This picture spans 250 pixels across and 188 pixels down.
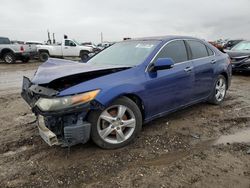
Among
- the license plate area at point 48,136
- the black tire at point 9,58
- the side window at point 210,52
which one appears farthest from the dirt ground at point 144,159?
the black tire at point 9,58

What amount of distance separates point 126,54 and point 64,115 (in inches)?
74.8

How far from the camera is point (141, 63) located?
14.2ft

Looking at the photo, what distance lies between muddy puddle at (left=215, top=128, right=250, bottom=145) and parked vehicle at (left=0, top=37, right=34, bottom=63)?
56.2ft

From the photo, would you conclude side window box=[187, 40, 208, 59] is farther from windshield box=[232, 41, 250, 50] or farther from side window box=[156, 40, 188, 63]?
windshield box=[232, 41, 250, 50]

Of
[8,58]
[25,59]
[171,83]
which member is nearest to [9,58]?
[8,58]

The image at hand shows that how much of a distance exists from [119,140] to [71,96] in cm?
98

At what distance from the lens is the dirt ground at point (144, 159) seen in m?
3.12

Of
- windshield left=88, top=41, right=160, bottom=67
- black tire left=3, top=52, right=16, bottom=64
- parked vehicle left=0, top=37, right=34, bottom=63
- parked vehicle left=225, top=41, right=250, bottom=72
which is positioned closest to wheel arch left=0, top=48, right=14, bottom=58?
parked vehicle left=0, top=37, right=34, bottom=63

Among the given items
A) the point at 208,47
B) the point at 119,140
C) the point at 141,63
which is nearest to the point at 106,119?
the point at 119,140

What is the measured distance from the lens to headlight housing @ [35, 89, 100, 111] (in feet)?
11.1

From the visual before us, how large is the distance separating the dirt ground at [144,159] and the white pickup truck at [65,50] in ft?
53.9

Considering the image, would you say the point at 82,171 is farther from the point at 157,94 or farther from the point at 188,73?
the point at 188,73

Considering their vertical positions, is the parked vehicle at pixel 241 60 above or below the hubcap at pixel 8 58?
above

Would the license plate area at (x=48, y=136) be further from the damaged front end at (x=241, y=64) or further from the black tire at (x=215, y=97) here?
the damaged front end at (x=241, y=64)
